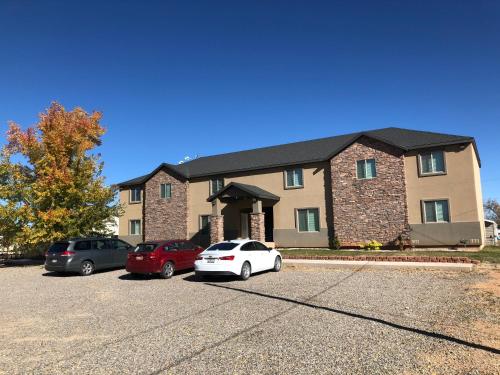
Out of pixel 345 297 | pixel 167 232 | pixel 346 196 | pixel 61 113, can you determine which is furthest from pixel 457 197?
pixel 61 113

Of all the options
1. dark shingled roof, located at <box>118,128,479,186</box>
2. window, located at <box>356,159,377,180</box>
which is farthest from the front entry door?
window, located at <box>356,159,377,180</box>

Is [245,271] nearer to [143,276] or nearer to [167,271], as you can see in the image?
[167,271]

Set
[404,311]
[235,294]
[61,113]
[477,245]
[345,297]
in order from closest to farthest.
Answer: [404,311], [345,297], [235,294], [477,245], [61,113]

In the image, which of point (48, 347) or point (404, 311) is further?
point (404, 311)

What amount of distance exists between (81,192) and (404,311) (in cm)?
2059

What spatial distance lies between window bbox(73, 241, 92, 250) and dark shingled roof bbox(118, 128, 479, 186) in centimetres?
1333

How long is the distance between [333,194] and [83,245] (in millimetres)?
14745

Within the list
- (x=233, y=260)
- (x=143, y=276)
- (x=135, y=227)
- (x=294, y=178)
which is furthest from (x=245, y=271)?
(x=135, y=227)

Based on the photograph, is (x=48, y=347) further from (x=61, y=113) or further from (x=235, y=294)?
(x=61, y=113)

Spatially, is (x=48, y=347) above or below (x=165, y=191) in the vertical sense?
below

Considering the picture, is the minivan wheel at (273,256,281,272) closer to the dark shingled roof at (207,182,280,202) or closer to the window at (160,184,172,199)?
the dark shingled roof at (207,182,280,202)

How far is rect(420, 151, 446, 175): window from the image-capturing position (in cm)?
2164

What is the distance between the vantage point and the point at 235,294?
10.8 meters

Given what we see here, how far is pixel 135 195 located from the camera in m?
33.8
